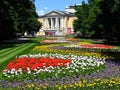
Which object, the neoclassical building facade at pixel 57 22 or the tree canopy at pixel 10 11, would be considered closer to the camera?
the tree canopy at pixel 10 11

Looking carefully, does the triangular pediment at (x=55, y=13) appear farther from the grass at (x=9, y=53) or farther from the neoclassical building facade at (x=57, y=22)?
the grass at (x=9, y=53)

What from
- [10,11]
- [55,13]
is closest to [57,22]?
[55,13]

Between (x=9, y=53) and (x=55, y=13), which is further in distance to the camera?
(x=55, y=13)

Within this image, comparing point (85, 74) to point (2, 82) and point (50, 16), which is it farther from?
point (50, 16)

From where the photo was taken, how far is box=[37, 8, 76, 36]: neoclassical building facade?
176 m

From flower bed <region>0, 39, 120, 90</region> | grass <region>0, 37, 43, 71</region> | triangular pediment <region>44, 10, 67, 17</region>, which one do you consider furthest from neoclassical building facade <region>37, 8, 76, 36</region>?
flower bed <region>0, 39, 120, 90</region>

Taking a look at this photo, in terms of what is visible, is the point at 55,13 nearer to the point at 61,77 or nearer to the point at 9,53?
the point at 9,53

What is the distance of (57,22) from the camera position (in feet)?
585

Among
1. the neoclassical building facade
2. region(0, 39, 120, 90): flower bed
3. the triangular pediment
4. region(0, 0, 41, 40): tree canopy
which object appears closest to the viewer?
region(0, 39, 120, 90): flower bed

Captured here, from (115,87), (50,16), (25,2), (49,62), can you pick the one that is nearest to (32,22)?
(25,2)

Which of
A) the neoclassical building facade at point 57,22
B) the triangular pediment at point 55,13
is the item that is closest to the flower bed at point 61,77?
the neoclassical building facade at point 57,22

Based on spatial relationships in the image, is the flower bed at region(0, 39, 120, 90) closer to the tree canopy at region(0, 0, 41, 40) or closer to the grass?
the grass

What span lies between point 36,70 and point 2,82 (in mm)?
2282

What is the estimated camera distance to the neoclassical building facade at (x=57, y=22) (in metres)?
176
